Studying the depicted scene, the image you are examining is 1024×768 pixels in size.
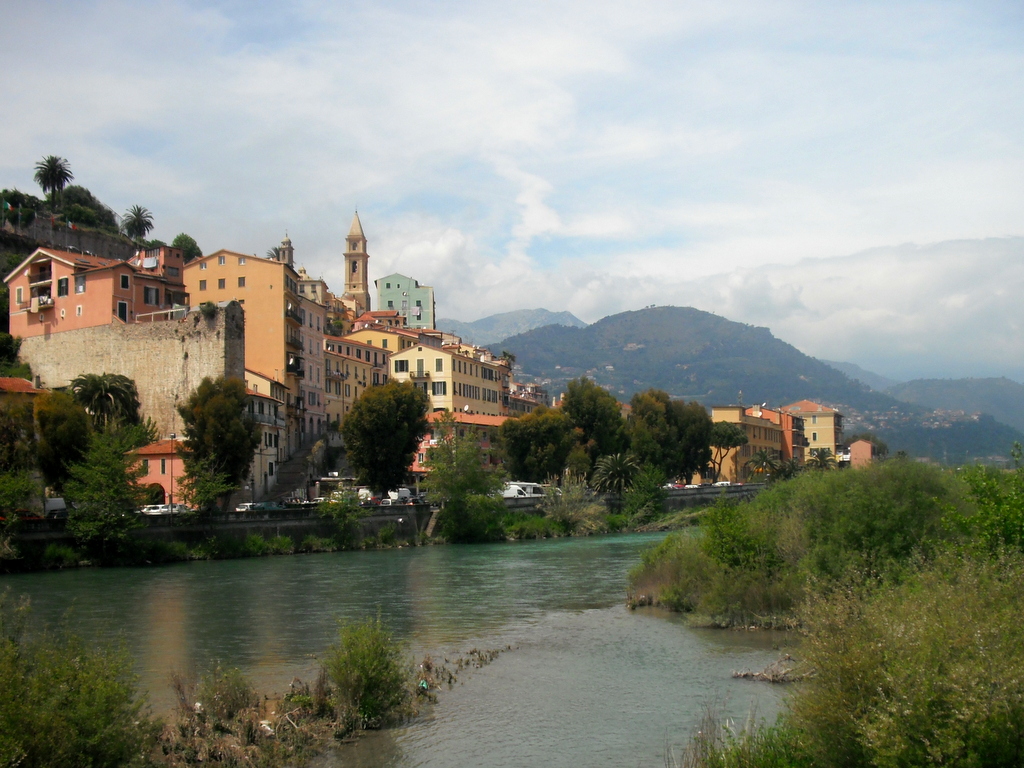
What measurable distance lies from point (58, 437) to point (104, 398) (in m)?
7.81

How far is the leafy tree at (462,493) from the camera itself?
6925 centimetres

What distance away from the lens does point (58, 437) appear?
2200 inches

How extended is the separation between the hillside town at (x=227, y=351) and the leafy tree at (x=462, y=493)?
8.96 m

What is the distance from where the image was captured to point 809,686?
1320 centimetres

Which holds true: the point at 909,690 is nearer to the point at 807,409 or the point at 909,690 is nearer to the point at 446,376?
the point at 446,376

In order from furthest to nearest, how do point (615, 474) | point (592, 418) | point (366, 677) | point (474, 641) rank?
point (592, 418) < point (615, 474) < point (474, 641) < point (366, 677)

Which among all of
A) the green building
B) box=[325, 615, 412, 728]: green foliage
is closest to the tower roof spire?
the green building

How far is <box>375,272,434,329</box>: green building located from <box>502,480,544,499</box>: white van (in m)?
91.9

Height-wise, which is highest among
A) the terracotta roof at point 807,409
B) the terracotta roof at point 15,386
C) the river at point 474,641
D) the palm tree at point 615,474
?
the terracotta roof at point 807,409

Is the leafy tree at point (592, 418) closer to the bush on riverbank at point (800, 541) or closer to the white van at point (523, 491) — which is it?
the white van at point (523, 491)

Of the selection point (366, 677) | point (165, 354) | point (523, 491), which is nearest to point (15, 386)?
point (165, 354)

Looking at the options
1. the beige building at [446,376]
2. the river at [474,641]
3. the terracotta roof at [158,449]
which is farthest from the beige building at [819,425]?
the river at [474,641]

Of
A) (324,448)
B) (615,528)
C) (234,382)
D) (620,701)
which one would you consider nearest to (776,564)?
(620,701)

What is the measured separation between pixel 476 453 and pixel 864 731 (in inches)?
2396
